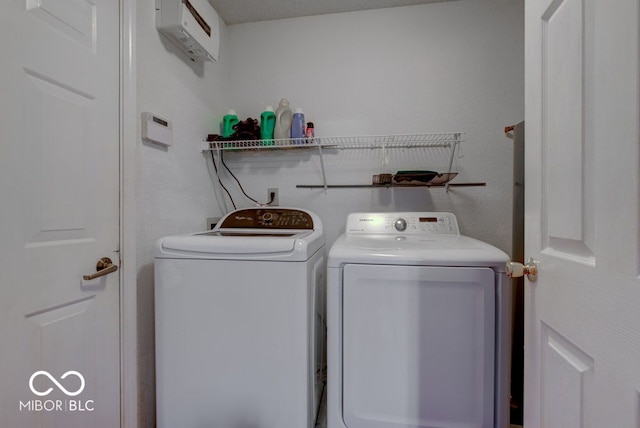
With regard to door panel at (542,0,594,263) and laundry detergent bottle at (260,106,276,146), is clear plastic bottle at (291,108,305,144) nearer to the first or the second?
laundry detergent bottle at (260,106,276,146)

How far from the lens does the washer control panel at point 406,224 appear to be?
1.69m

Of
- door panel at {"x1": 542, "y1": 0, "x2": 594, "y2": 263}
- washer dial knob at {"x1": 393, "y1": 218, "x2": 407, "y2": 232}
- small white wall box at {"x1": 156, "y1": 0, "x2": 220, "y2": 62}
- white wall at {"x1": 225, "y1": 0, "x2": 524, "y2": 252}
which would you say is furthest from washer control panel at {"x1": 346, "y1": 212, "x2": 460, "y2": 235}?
small white wall box at {"x1": 156, "y1": 0, "x2": 220, "y2": 62}

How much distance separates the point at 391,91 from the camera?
1.98 meters

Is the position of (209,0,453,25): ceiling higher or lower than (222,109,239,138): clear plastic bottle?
higher

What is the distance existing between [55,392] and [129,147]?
37.7 inches

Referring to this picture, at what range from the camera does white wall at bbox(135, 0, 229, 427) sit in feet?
4.47

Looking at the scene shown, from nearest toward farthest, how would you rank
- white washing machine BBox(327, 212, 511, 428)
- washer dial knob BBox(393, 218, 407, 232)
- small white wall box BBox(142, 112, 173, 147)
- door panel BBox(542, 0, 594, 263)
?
door panel BBox(542, 0, 594, 263) → white washing machine BBox(327, 212, 511, 428) → small white wall box BBox(142, 112, 173, 147) → washer dial knob BBox(393, 218, 407, 232)

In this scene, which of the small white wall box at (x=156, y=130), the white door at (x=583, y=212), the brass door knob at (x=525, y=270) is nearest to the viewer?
the white door at (x=583, y=212)

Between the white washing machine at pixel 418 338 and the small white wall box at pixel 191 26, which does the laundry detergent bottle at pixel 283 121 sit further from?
the white washing machine at pixel 418 338

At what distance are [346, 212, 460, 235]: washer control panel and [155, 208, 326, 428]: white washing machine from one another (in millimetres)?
545

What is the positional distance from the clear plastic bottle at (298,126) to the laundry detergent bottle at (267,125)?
14 cm

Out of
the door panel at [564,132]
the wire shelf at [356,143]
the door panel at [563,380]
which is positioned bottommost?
the door panel at [563,380]

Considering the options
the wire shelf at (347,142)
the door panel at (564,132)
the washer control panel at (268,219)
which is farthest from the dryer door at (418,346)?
the wire shelf at (347,142)

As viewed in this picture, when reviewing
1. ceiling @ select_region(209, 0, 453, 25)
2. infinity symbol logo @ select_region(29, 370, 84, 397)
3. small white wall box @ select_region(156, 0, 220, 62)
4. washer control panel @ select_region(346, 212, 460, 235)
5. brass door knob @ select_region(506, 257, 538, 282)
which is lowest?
infinity symbol logo @ select_region(29, 370, 84, 397)
